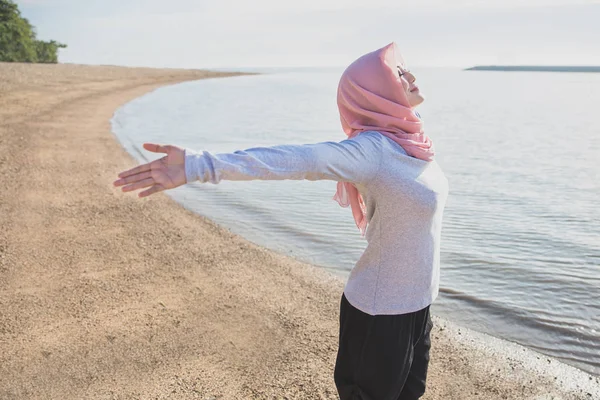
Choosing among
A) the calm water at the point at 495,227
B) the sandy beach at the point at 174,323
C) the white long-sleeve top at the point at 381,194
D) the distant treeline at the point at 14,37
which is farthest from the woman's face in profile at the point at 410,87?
the distant treeline at the point at 14,37

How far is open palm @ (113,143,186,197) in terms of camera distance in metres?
1.83

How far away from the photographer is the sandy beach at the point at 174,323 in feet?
11.5

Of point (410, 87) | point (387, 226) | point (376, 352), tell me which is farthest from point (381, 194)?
point (376, 352)

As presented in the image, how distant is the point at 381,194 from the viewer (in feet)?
6.91

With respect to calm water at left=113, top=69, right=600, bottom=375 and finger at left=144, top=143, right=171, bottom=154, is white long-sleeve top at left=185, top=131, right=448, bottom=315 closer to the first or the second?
finger at left=144, top=143, right=171, bottom=154

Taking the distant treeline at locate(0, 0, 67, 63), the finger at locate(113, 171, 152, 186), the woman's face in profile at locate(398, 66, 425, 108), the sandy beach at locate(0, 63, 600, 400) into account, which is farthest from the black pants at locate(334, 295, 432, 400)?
the distant treeline at locate(0, 0, 67, 63)

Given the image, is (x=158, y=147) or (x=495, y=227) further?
(x=495, y=227)

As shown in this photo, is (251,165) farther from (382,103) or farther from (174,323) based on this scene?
(174,323)

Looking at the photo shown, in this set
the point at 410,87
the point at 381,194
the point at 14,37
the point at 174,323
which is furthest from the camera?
the point at 14,37

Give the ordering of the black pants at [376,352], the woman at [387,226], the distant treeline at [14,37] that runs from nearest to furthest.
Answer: the woman at [387,226], the black pants at [376,352], the distant treeline at [14,37]

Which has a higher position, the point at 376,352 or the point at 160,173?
the point at 160,173

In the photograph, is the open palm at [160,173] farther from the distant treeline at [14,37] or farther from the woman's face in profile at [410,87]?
the distant treeline at [14,37]

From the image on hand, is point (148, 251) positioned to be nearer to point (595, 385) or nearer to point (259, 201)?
point (259, 201)

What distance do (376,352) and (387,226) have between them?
513 millimetres
